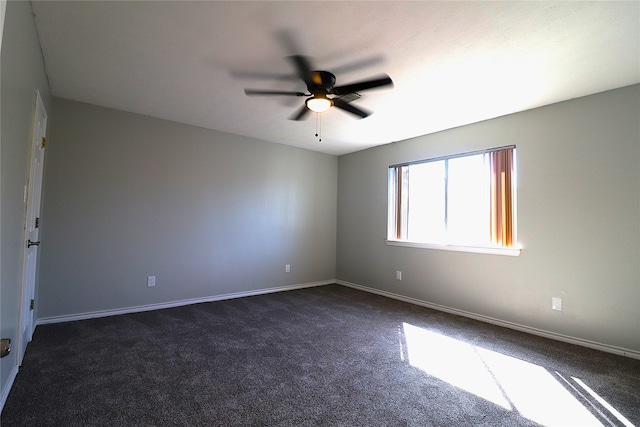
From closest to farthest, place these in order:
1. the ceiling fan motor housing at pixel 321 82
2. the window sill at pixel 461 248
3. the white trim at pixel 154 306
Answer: the ceiling fan motor housing at pixel 321 82
the white trim at pixel 154 306
the window sill at pixel 461 248

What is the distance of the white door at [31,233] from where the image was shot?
7.39 ft

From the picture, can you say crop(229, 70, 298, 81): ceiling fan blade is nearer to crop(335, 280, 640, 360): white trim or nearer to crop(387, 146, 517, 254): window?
crop(387, 146, 517, 254): window

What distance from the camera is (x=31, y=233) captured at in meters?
2.52

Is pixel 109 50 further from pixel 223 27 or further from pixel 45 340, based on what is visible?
pixel 45 340

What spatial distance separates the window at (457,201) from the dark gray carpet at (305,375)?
3.67 feet

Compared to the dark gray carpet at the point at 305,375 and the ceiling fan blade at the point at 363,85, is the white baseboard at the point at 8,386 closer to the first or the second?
the dark gray carpet at the point at 305,375

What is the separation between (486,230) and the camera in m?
3.68

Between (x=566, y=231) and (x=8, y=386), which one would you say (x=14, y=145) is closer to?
(x=8, y=386)

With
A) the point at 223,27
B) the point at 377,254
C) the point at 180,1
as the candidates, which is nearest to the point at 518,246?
the point at 377,254

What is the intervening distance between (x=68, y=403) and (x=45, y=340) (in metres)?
1.30

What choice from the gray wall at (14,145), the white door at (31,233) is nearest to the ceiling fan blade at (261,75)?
the gray wall at (14,145)

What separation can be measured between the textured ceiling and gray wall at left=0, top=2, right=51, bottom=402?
0.30 metres

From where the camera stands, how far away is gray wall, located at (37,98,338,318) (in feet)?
10.8

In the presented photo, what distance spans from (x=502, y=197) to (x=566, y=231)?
2.30ft
